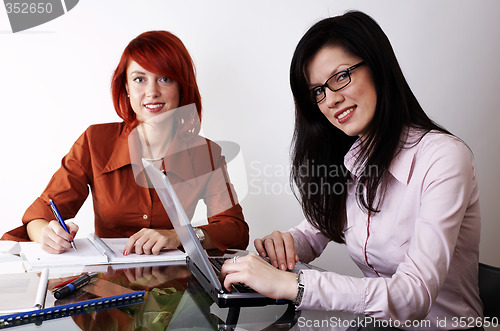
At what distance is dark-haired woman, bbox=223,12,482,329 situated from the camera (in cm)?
108

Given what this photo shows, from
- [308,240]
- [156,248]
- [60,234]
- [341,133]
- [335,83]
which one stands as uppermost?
[335,83]

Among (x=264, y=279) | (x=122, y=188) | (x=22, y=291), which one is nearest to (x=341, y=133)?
(x=264, y=279)

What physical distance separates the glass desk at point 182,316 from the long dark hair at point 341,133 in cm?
43

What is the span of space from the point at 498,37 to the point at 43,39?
2.18 metres

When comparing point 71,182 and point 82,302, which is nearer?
point 82,302

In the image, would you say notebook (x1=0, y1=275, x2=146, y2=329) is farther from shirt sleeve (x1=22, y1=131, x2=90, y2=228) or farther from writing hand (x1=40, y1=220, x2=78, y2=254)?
shirt sleeve (x1=22, y1=131, x2=90, y2=228)

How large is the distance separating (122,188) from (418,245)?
1.24 meters

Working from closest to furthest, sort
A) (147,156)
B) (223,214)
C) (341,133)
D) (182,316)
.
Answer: (182,316), (341,133), (223,214), (147,156)

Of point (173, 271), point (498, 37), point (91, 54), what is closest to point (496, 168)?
point (498, 37)

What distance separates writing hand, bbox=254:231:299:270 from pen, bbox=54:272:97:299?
488 mm

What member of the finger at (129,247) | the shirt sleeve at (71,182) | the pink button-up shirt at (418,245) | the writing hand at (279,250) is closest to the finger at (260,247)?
the writing hand at (279,250)

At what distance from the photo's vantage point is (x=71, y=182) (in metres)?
1.92

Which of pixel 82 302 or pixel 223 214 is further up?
pixel 82 302

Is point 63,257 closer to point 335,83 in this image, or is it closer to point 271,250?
point 271,250
